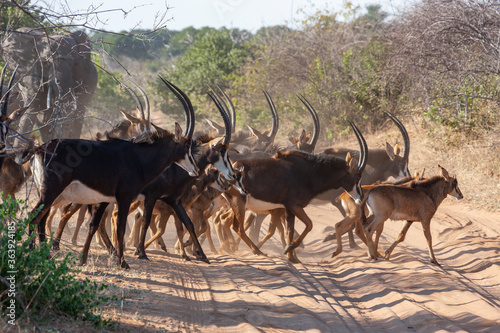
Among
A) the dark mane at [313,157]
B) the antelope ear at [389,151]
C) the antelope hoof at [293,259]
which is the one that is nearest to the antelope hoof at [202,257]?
the antelope hoof at [293,259]

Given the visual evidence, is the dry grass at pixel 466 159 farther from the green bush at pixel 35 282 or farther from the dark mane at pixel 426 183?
the green bush at pixel 35 282

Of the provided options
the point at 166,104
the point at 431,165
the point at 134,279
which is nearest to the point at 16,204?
the point at 134,279

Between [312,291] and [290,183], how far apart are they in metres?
2.92

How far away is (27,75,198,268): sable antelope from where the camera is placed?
23.4ft

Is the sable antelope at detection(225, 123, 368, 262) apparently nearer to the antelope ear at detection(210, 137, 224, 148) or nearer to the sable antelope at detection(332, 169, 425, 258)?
the sable antelope at detection(332, 169, 425, 258)

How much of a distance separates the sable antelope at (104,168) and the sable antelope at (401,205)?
2958 millimetres

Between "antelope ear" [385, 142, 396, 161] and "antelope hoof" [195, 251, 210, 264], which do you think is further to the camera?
"antelope ear" [385, 142, 396, 161]

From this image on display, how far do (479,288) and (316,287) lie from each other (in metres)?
2.33

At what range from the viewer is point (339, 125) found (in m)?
23.3

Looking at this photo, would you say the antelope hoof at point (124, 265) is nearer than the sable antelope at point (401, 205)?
Yes

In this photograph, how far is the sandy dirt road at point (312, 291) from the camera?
6070 mm

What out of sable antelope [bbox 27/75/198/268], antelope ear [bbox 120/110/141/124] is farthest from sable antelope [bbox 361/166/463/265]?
antelope ear [bbox 120/110/141/124]

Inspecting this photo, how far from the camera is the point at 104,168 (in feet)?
25.9

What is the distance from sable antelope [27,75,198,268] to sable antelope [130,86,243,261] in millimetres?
475
